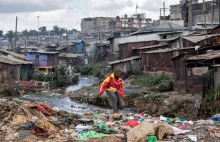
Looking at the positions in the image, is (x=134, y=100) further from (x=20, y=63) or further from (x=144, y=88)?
(x=20, y=63)

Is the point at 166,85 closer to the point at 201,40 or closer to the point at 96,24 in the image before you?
the point at 201,40

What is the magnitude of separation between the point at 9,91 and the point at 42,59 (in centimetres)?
1077

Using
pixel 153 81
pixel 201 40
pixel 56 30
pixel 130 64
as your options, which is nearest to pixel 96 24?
pixel 56 30

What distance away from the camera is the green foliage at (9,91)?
24.1 meters

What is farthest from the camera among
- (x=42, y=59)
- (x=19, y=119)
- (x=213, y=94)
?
(x=42, y=59)

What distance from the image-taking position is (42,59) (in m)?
34.9

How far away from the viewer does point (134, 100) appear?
18.7 m

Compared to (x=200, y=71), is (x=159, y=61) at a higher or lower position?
higher

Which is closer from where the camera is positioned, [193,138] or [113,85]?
[193,138]

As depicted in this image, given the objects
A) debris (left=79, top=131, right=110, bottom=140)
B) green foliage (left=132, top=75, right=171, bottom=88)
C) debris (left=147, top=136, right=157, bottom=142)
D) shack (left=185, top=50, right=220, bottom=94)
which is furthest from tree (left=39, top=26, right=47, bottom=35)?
debris (left=147, top=136, right=157, bottom=142)

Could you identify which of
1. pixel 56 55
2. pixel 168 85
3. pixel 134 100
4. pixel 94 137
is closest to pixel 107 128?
pixel 94 137

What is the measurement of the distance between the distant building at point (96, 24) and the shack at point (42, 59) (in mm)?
31884

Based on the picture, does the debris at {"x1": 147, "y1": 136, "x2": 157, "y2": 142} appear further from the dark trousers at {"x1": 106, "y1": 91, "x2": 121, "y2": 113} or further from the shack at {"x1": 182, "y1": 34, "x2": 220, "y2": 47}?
the shack at {"x1": 182, "y1": 34, "x2": 220, "y2": 47}

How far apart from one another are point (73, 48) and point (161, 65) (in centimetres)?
2689
